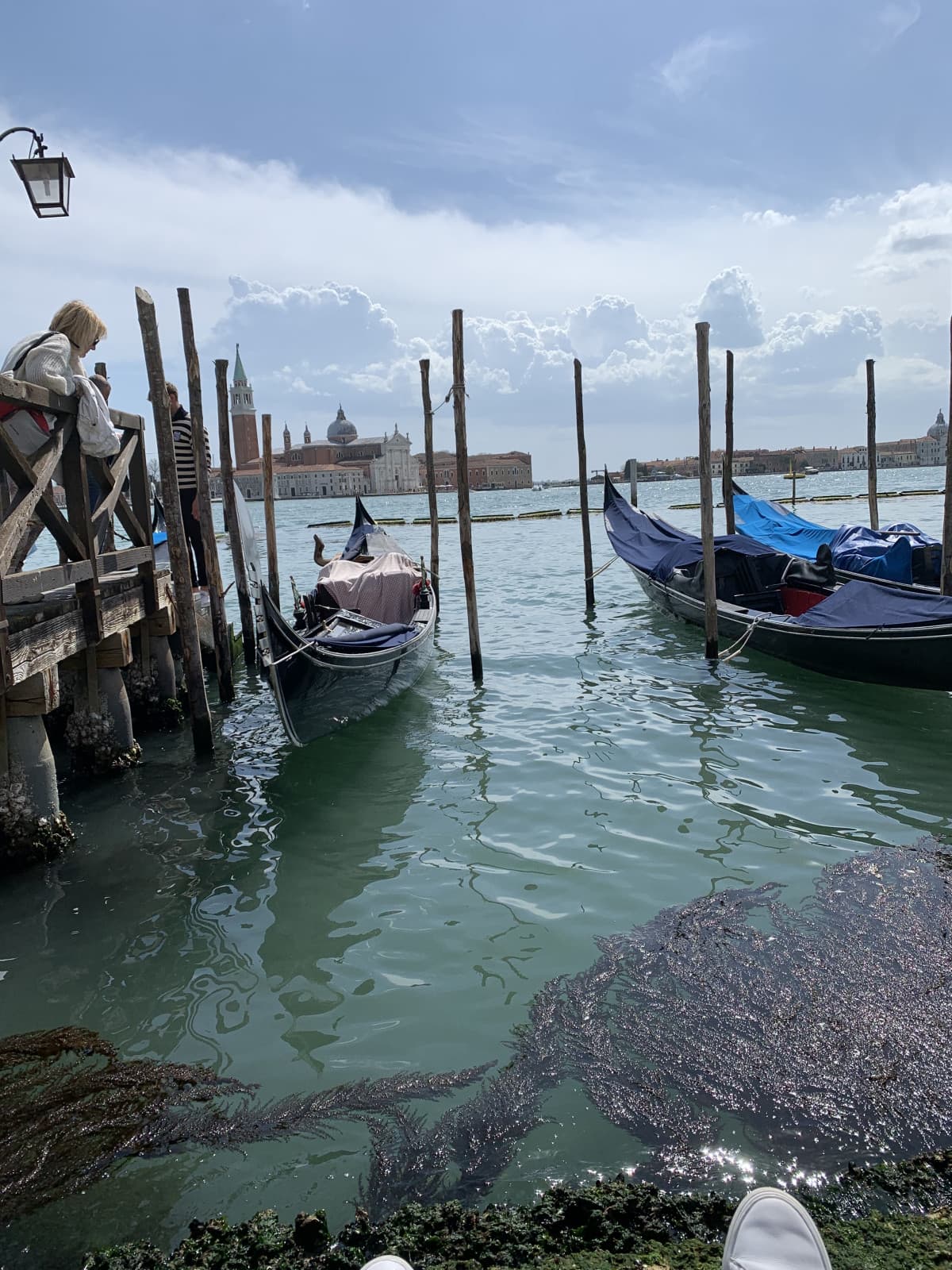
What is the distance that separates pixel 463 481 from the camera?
6730mm

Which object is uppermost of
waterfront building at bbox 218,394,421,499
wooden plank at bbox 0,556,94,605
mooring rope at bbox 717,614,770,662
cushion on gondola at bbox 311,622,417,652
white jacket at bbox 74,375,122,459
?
waterfront building at bbox 218,394,421,499

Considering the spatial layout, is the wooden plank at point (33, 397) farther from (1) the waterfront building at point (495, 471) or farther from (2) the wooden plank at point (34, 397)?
(1) the waterfront building at point (495, 471)

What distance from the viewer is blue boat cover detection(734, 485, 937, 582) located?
7.93m

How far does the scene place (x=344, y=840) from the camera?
395cm

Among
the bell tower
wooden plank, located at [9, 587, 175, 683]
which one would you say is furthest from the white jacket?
the bell tower

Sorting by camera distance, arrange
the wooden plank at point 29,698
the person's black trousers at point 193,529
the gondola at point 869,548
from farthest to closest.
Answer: the gondola at point 869,548
the person's black trousers at point 193,529
the wooden plank at point 29,698

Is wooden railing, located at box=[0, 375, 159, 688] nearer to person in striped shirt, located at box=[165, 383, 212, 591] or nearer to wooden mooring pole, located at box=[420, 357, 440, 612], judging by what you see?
person in striped shirt, located at box=[165, 383, 212, 591]

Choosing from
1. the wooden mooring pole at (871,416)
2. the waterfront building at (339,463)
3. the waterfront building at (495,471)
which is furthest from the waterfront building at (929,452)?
the wooden mooring pole at (871,416)

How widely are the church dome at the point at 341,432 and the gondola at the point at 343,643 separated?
3657 inches

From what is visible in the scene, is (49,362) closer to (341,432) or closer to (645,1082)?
(645,1082)

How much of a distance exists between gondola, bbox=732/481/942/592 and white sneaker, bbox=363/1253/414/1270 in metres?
6.26

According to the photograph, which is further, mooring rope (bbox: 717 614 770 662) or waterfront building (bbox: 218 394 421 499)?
waterfront building (bbox: 218 394 421 499)

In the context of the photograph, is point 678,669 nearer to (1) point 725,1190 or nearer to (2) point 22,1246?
(1) point 725,1190

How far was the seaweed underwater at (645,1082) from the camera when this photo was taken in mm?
1989
